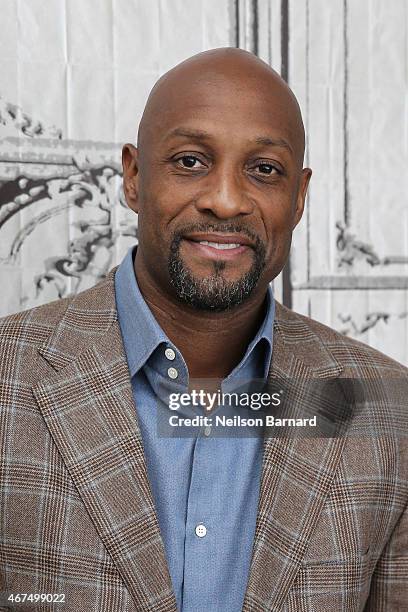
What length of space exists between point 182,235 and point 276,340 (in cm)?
24

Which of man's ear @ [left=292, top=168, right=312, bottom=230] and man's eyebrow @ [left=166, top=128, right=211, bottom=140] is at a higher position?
man's eyebrow @ [left=166, top=128, right=211, bottom=140]

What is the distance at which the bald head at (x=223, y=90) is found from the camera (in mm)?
1101

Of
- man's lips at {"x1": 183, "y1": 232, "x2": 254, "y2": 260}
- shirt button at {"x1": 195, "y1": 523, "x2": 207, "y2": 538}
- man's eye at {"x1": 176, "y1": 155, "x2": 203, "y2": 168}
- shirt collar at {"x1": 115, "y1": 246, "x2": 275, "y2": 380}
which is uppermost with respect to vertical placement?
man's eye at {"x1": 176, "y1": 155, "x2": 203, "y2": 168}

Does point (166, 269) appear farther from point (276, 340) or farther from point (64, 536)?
point (64, 536)

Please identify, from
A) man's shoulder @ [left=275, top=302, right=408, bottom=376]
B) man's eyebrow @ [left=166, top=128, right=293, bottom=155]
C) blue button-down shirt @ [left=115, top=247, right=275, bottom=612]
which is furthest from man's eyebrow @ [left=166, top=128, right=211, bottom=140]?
man's shoulder @ [left=275, top=302, right=408, bottom=376]

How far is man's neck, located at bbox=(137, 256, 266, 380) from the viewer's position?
115cm

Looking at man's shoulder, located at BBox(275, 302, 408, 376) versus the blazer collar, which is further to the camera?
man's shoulder, located at BBox(275, 302, 408, 376)

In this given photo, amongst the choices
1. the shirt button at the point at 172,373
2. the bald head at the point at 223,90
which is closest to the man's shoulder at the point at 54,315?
the shirt button at the point at 172,373

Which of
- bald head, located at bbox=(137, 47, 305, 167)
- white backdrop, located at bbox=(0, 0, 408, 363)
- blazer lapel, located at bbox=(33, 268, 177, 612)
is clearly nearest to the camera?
blazer lapel, located at bbox=(33, 268, 177, 612)

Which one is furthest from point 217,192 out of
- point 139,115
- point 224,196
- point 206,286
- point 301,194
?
point 139,115

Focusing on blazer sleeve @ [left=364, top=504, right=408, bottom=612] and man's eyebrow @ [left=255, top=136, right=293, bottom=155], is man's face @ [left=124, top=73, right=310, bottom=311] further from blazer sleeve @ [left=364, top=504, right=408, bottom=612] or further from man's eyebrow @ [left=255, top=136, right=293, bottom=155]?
blazer sleeve @ [left=364, top=504, right=408, bottom=612]

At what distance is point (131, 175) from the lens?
3.97 feet

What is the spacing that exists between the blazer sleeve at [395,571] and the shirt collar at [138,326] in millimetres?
288

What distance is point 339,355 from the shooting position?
125 centimetres
